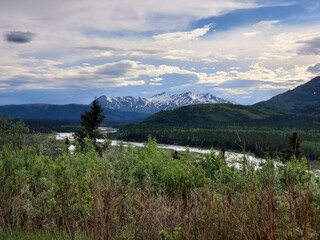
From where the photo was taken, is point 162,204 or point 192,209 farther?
point 162,204

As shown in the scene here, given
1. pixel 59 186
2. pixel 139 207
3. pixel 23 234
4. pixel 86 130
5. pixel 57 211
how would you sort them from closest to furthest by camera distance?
pixel 139 207
pixel 23 234
pixel 57 211
pixel 59 186
pixel 86 130

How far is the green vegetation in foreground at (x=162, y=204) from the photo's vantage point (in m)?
5.80

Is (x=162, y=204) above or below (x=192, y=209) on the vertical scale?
below

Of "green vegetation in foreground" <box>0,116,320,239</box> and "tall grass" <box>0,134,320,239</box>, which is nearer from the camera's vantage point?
"tall grass" <box>0,134,320,239</box>

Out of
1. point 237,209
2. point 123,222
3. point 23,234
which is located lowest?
point 23,234

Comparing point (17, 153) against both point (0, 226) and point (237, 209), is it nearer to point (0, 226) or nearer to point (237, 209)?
point (0, 226)

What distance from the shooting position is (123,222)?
29.1 feet

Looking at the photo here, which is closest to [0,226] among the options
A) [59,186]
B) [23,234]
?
[23,234]

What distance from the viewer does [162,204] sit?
29.1 feet

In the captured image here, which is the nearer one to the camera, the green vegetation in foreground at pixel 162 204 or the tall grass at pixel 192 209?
the tall grass at pixel 192 209

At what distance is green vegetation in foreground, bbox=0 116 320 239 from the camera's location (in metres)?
5.80

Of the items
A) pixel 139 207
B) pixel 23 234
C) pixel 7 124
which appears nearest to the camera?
pixel 139 207

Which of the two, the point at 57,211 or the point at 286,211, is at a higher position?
the point at 286,211

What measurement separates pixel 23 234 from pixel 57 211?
6.47ft
